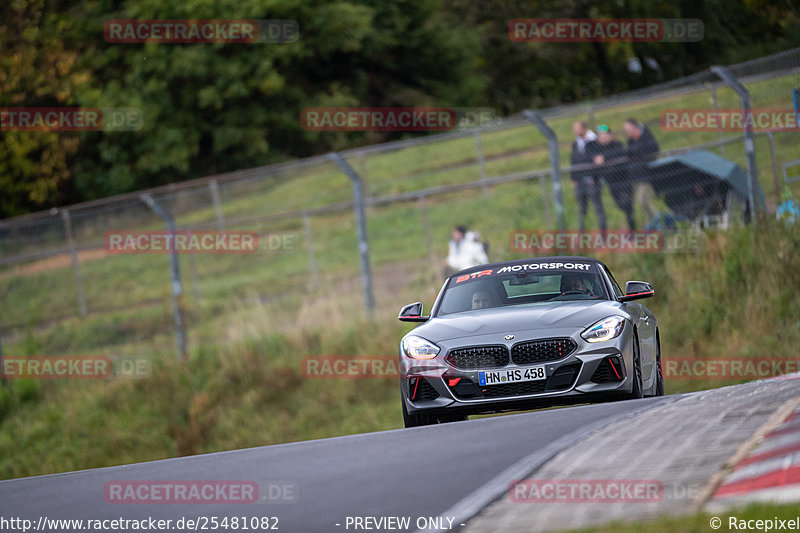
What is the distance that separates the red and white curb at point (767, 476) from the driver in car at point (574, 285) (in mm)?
3508

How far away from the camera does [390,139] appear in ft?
152

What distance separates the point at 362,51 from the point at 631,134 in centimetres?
3038

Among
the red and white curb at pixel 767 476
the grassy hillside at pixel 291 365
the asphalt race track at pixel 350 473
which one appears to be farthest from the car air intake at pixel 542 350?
the grassy hillside at pixel 291 365

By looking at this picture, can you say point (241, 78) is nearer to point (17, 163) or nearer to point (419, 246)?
point (17, 163)

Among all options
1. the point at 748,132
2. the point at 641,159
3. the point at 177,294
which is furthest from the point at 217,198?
the point at 748,132

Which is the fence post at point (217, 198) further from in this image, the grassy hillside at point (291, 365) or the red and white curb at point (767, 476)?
the red and white curb at point (767, 476)

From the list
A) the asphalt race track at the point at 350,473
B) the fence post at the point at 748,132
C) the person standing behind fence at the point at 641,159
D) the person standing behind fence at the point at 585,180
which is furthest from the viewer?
the person standing behind fence at the point at 585,180

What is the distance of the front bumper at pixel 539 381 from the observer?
8.48 m

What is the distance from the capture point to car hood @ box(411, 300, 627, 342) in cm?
869

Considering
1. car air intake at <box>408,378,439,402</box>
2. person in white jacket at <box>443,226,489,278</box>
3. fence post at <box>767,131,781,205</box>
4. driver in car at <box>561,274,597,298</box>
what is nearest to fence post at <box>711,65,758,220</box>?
fence post at <box>767,131,781,205</box>

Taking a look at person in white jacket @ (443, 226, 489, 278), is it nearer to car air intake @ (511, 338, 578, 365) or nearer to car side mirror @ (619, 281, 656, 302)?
car side mirror @ (619, 281, 656, 302)

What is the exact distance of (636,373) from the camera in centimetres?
895

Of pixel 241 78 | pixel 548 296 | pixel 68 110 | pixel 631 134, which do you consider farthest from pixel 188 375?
pixel 68 110

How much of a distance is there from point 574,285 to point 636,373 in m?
1.14
